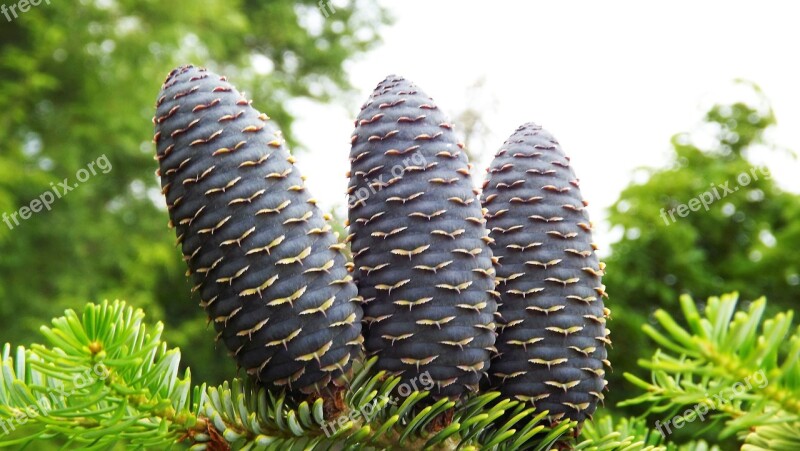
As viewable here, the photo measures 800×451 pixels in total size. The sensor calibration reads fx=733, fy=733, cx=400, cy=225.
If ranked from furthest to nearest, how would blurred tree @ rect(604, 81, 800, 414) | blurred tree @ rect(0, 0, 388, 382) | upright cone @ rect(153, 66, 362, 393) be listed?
blurred tree @ rect(0, 0, 388, 382)
blurred tree @ rect(604, 81, 800, 414)
upright cone @ rect(153, 66, 362, 393)

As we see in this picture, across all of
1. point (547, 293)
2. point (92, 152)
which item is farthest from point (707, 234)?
point (92, 152)

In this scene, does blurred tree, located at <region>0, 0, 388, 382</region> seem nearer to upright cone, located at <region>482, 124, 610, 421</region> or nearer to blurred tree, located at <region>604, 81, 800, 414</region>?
blurred tree, located at <region>604, 81, 800, 414</region>

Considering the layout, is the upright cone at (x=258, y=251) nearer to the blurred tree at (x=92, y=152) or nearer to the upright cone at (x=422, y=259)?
the upright cone at (x=422, y=259)

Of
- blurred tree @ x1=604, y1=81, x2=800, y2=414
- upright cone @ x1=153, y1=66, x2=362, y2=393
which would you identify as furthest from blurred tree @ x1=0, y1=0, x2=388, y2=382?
upright cone @ x1=153, y1=66, x2=362, y2=393

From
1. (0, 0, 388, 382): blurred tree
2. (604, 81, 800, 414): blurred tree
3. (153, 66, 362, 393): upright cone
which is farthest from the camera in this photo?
(0, 0, 388, 382): blurred tree

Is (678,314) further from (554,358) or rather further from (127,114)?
(127,114)

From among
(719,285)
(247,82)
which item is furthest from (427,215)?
(247,82)
